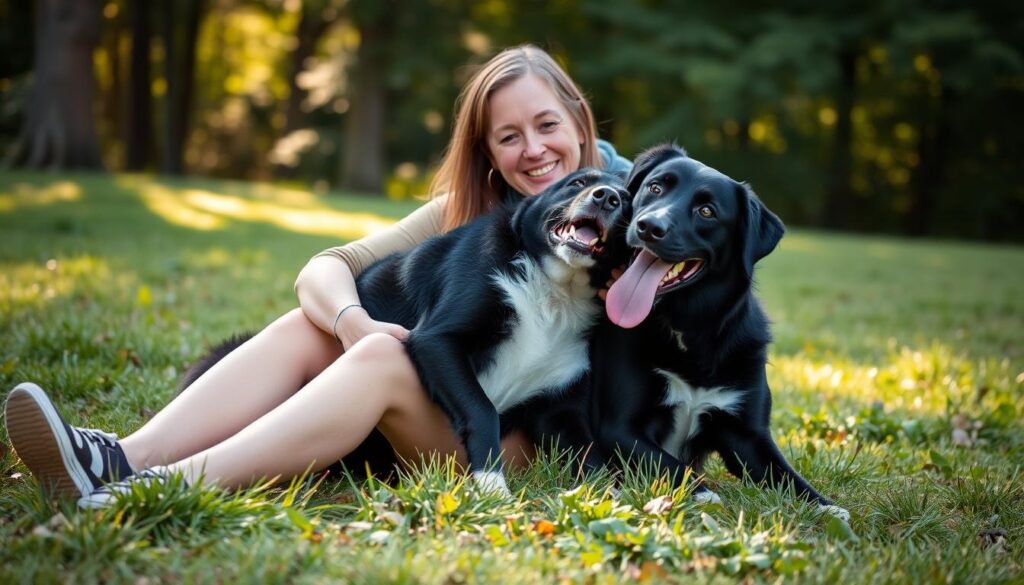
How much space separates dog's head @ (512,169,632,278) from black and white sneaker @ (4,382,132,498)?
5.47 ft

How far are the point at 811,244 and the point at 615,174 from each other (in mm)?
13386

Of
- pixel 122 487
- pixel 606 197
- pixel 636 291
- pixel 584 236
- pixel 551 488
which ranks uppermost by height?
pixel 606 197

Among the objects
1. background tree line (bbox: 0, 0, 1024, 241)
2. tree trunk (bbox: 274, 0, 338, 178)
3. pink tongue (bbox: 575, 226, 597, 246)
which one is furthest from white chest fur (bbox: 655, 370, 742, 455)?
tree trunk (bbox: 274, 0, 338, 178)

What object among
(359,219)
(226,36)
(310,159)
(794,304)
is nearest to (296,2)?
(310,159)

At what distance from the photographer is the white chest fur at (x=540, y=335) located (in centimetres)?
318

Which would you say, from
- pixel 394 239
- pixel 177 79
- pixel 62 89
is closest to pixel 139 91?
pixel 177 79

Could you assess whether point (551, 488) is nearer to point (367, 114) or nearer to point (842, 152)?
point (367, 114)

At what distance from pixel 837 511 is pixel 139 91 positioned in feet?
86.4

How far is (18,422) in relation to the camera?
2.37m

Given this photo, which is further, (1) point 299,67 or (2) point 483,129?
(1) point 299,67

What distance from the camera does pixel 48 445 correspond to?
7.79 feet

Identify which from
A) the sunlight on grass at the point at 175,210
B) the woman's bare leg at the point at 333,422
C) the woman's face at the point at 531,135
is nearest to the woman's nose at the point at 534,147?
the woman's face at the point at 531,135

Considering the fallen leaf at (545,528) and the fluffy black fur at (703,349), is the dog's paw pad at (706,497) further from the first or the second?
the fallen leaf at (545,528)

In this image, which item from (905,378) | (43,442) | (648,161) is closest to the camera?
(43,442)
